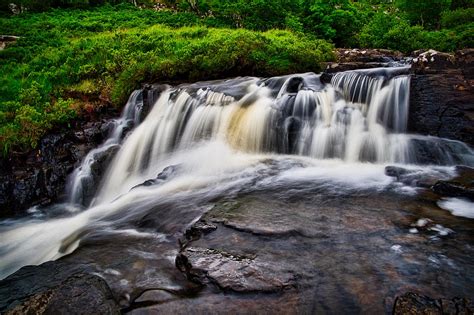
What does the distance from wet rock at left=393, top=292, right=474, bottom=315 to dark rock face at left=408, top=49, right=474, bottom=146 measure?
5020mm

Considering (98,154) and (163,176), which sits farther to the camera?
(98,154)

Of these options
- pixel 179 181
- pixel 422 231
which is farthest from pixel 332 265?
pixel 179 181

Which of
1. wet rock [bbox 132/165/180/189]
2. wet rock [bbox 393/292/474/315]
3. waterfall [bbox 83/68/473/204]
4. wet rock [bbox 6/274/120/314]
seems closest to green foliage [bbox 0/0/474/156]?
waterfall [bbox 83/68/473/204]

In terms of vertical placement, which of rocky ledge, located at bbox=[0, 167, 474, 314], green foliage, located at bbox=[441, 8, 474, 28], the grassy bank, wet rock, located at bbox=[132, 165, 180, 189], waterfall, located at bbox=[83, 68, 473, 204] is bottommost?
rocky ledge, located at bbox=[0, 167, 474, 314]

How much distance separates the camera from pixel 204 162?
7781 mm

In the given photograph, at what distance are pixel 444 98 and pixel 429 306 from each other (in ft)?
18.9

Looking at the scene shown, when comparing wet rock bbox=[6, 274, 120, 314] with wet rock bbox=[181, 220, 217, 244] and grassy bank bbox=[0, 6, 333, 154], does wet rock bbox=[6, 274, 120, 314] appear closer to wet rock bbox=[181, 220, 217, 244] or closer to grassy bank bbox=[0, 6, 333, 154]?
wet rock bbox=[181, 220, 217, 244]

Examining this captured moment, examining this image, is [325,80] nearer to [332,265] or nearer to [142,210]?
[142,210]

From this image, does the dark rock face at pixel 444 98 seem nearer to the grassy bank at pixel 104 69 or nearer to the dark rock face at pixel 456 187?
the dark rock face at pixel 456 187

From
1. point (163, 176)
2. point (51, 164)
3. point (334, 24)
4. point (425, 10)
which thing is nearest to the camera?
point (163, 176)

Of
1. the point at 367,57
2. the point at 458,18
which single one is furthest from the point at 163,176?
the point at 458,18

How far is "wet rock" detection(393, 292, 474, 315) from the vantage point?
8.79 ft

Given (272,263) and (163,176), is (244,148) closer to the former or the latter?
(163,176)

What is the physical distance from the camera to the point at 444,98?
7098 millimetres
